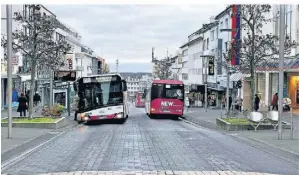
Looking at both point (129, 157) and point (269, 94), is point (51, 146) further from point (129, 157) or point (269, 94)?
point (269, 94)

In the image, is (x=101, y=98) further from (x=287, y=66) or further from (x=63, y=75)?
(x=287, y=66)

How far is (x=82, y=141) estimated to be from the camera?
71.6 ft

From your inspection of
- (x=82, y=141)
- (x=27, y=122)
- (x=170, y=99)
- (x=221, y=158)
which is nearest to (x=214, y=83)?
(x=170, y=99)

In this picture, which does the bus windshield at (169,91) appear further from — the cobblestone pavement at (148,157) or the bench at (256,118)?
the cobblestone pavement at (148,157)

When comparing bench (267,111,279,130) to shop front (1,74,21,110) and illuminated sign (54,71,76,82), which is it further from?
shop front (1,74,21,110)

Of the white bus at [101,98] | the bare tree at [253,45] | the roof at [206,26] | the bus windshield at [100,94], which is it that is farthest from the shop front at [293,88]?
the roof at [206,26]

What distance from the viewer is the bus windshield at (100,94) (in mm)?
34750

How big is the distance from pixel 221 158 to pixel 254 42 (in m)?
16.0

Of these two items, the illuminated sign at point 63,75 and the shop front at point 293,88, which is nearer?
the illuminated sign at point 63,75

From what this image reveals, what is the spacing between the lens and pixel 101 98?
3478 centimetres

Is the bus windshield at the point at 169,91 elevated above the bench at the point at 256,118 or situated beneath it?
elevated above

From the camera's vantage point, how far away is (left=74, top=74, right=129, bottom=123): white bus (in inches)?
1366

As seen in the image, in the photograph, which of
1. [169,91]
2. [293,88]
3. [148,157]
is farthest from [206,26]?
[148,157]

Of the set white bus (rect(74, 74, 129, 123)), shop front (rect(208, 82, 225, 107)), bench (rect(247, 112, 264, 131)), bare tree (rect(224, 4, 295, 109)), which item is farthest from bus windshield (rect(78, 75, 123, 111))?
shop front (rect(208, 82, 225, 107))
